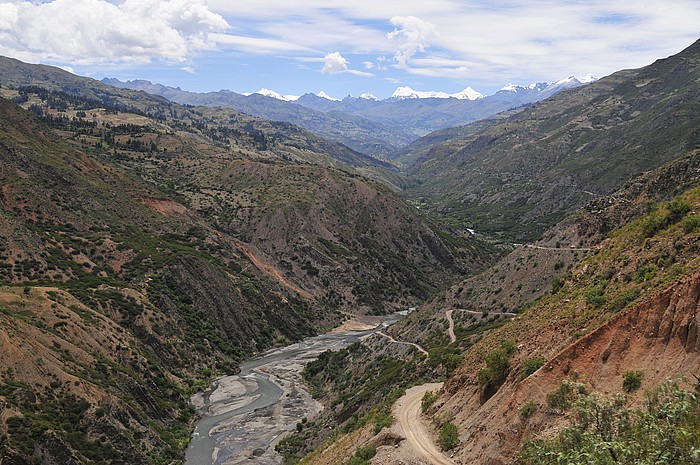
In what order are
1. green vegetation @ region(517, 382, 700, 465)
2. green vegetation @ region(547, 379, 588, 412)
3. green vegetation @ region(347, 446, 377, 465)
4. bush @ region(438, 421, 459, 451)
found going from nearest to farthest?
green vegetation @ region(517, 382, 700, 465) < green vegetation @ region(547, 379, 588, 412) < bush @ region(438, 421, 459, 451) < green vegetation @ region(347, 446, 377, 465)

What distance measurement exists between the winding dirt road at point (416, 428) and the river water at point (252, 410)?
21.2 m

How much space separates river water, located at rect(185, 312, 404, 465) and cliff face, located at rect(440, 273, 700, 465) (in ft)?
121

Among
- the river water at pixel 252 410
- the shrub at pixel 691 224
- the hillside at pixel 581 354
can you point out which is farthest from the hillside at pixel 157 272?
the shrub at pixel 691 224

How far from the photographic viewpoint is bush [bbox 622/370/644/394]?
2434cm

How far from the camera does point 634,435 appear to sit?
16.3 metres

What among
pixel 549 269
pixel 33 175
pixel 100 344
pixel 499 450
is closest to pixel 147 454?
pixel 100 344

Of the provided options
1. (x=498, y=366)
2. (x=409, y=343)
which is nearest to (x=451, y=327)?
(x=409, y=343)

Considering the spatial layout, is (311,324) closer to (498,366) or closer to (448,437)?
(498,366)

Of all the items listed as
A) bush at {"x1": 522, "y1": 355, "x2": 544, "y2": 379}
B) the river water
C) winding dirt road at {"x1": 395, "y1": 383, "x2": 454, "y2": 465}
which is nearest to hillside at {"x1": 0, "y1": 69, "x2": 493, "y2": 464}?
the river water

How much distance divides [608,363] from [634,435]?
11135 mm

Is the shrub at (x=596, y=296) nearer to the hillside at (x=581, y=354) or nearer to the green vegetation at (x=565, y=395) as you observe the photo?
the hillside at (x=581, y=354)

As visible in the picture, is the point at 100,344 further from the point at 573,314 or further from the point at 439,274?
the point at 439,274

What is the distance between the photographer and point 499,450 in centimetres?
2805

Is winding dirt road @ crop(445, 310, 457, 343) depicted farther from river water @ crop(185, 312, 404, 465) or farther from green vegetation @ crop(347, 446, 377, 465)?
green vegetation @ crop(347, 446, 377, 465)
